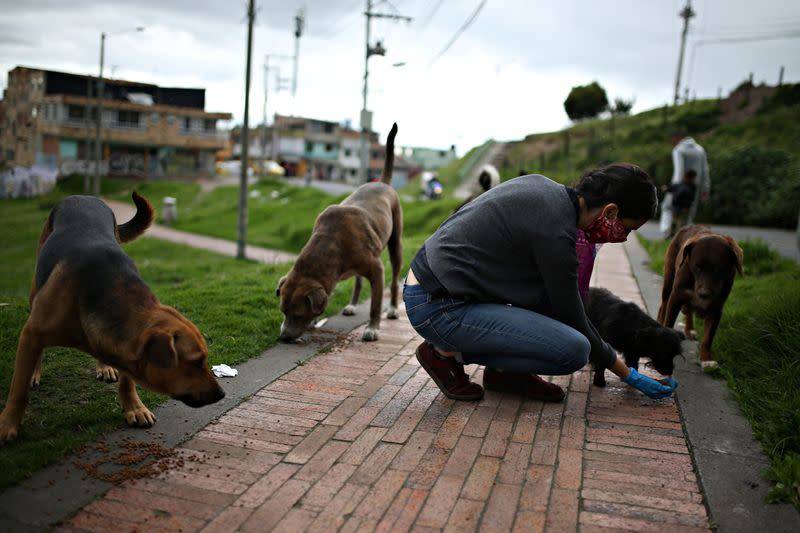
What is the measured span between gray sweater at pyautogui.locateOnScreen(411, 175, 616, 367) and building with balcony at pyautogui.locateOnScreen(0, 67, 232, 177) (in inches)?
1797

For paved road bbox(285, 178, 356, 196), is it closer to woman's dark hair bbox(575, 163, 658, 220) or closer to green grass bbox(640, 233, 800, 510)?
green grass bbox(640, 233, 800, 510)

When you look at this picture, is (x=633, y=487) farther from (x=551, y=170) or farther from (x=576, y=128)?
(x=576, y=128)

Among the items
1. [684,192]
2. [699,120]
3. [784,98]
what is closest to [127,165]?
[699,120]

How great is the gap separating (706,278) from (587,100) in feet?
143

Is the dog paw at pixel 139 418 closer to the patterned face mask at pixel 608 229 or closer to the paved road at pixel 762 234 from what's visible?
the patterned face mask at pixel 608 229

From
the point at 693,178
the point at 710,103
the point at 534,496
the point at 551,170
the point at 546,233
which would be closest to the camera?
the point at 534,496

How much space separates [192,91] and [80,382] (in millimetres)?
62320

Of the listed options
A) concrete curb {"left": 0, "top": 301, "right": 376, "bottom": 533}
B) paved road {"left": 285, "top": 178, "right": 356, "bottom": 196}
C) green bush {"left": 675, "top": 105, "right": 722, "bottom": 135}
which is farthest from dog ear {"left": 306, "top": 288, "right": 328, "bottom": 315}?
green bush {"left": 675, "top": 105, "right": 722, "bottom": 135}

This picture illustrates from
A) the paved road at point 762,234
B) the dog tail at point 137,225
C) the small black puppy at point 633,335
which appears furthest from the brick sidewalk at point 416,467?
the paved road at point 762,234

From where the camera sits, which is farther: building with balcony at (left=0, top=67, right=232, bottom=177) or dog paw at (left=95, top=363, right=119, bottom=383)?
building with balcony at (left=0, top=67, right=232, bottom=177)

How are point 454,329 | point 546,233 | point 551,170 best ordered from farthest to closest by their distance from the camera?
point 551,170 < point 454,329 < point 546,233

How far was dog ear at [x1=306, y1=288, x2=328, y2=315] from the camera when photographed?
5.84 metres

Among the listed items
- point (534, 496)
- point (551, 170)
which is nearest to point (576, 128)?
point (551, 170)

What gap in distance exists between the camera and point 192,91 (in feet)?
203
